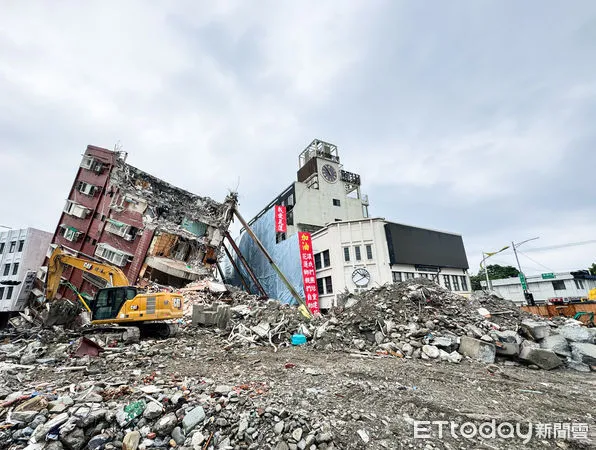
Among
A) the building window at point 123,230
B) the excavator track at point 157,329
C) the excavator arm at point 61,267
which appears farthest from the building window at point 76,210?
the excavator track at point 157,329

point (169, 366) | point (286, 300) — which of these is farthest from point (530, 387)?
point (286, 300)

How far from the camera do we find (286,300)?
27594mm

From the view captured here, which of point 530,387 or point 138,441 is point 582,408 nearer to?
point 530,387

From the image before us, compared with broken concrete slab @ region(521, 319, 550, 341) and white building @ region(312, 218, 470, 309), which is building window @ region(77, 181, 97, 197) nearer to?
white building @ region(312, 218, 470, 309)

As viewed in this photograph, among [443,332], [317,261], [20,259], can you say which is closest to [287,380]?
[443,332]

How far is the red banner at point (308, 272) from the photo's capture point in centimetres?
2553

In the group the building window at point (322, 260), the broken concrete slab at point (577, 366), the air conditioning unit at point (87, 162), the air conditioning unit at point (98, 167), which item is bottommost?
the broken concrete slab at point (577, 366)

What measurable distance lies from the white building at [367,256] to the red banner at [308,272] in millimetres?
1045

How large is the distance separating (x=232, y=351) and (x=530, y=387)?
8.85 m

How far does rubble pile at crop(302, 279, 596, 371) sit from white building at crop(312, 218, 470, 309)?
1020 cm

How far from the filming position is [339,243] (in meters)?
25.7

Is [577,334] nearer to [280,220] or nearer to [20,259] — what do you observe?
[280,220]

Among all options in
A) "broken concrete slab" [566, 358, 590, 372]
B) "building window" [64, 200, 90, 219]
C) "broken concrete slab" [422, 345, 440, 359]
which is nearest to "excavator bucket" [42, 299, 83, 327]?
"building window" [64, 200, 90, 219]

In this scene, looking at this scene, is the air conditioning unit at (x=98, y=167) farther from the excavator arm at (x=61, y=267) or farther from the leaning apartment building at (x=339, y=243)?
the leaning apartment building at (x=339, y=243)
